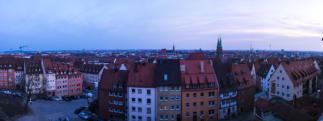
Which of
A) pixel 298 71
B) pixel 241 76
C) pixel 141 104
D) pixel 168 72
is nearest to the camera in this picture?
pixel 141 104

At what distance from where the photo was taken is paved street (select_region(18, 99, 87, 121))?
4937 cm

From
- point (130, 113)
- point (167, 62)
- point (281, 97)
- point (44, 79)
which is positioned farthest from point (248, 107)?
point (44, 79)

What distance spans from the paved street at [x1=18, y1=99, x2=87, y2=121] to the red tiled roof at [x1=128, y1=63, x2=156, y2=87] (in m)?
15.1

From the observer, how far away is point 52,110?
56469 mm

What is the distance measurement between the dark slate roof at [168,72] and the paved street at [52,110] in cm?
1939

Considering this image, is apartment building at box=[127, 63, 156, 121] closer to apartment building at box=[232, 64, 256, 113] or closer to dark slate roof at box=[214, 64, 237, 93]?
dark slate roof at box=[214, 64, 237, 93]

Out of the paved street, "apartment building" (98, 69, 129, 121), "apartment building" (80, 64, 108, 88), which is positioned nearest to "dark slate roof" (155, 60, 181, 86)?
"apartment building" (98, 69, 129, 121)

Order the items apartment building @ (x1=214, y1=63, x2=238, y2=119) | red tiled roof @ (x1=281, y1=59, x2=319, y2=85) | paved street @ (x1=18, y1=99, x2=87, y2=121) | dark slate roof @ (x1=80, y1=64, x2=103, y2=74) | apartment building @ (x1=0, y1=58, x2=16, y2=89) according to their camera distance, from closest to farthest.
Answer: apartment building @ (x1=214, y1=63, x2=238, y2=119)
paved street @ (x1=18, y1=99, x2=87, y2=121)
red tiled roof @ (x1=281, y1=59, x2=319, y2=85)
apartment building @ (x1=0, y1=58, x2=16, y2=89)
dark slate roof @ (x1=80, y1=64, x2=103, y2=74)

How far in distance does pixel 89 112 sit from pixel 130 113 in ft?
46.6

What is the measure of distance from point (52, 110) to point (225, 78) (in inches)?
1550

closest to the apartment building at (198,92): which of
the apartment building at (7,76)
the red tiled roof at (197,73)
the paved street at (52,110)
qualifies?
the red tiled roof at (197,73)

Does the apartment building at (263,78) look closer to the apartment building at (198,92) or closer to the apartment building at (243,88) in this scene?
the apartment building at (243,88)

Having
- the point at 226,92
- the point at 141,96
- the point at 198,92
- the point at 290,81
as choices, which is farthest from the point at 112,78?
the point at 290,81

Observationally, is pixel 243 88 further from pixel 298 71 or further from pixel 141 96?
pixel 141 96
